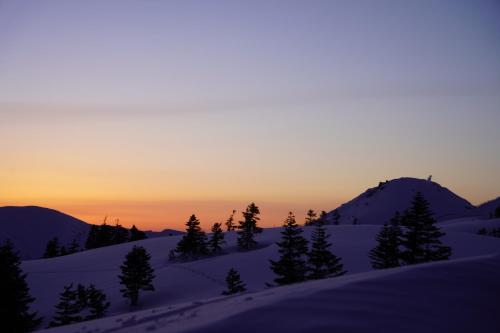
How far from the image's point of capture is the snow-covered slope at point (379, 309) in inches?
307

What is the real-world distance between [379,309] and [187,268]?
64.0 metres

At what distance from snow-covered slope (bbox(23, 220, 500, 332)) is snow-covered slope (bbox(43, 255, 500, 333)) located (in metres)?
35.8

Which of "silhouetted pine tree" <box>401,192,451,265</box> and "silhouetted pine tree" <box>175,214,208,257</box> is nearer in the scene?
"silhouetted pine tree" <box>401,192,451,265</box>

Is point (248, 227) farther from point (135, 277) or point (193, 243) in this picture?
point (135, 277)

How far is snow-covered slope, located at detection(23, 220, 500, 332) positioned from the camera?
5541 centimetres

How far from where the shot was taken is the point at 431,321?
8.52 meters

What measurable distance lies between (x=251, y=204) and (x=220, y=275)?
23086mm

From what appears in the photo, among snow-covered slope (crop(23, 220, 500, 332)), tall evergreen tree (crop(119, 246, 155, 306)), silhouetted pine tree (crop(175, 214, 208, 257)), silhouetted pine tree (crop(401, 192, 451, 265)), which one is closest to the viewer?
silhouetted pine tree (crop(401, 192, 451, 265))

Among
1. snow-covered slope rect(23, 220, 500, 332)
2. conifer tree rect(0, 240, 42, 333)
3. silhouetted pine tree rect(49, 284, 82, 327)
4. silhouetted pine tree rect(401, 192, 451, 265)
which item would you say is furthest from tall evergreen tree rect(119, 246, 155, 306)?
silhouetted pine tree rect(401, 192, 451, 265)

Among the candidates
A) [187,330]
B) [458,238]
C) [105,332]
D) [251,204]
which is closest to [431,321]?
[187,330]

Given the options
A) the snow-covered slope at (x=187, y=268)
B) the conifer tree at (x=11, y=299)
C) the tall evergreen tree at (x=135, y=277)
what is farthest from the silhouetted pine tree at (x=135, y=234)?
the conifer tree at (x=11, y=299)

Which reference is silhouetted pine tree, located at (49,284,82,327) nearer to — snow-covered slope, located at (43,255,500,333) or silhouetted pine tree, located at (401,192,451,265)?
silhouetted pine tree, located at (401,192,451,265)

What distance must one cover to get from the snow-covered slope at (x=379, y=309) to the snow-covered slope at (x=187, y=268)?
35.8 meters

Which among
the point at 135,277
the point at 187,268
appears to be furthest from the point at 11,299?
the point at 187,268
